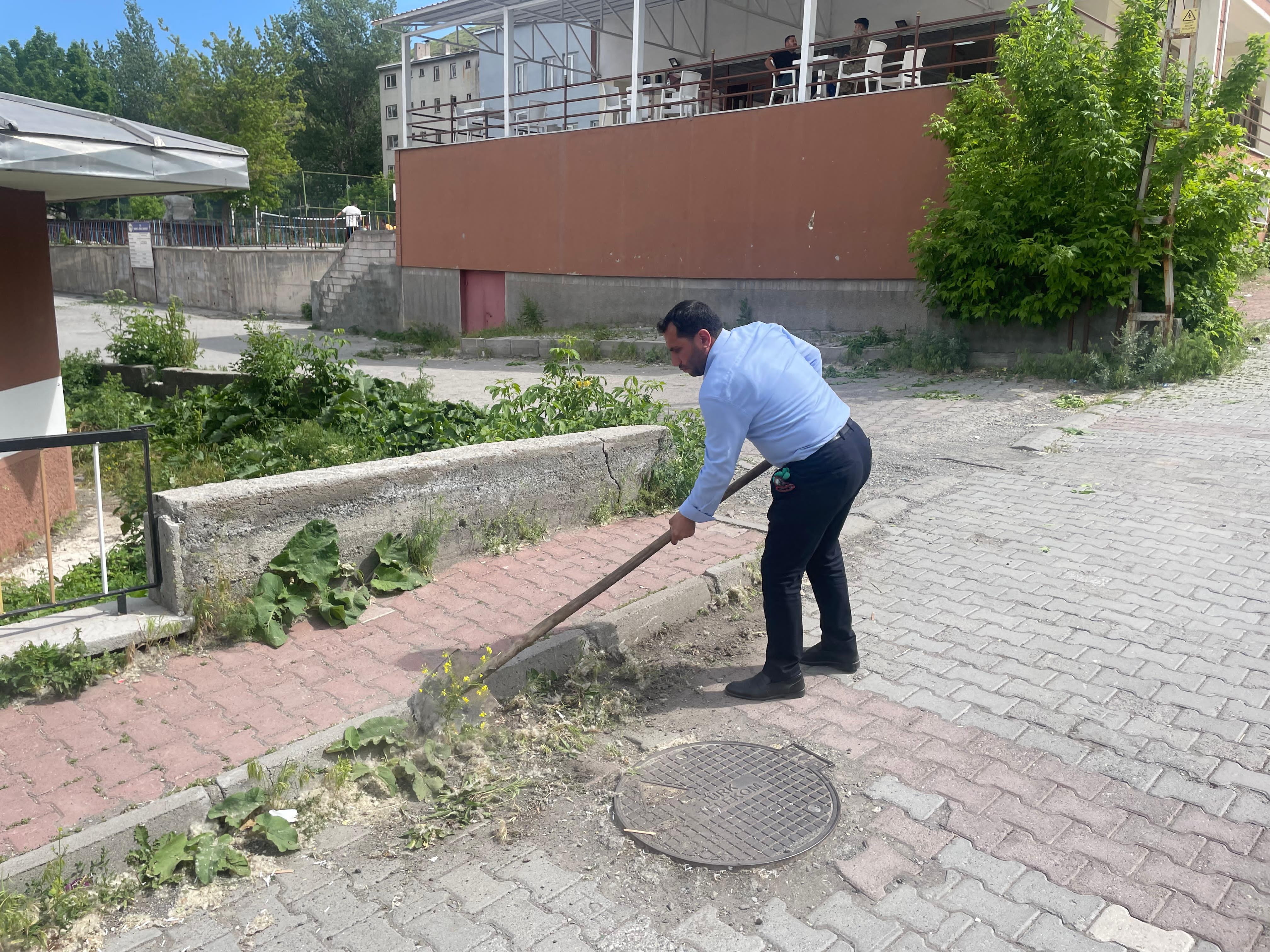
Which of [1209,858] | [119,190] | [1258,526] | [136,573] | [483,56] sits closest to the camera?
[1209,858]

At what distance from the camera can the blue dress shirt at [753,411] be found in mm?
3742

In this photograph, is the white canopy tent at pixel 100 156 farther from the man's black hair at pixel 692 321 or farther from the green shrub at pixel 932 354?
the green shrub at pixel 932 354

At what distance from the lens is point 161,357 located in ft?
33.1

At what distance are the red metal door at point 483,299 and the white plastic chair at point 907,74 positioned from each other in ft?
27.3

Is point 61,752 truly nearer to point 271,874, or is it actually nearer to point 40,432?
point 271,874

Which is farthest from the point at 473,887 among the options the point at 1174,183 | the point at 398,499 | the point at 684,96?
the point at 684,96

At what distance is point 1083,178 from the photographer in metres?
11.1

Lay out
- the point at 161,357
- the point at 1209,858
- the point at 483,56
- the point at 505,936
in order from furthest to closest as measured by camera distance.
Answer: the point at 483,56 < the point at 161,357 < the point at 1209,858 < the point at 505,936

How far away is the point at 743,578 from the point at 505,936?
2.85 metres

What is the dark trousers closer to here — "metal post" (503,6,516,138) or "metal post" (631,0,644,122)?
"metal post" (631,0,644,122)

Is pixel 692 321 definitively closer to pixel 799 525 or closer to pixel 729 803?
pixel 799 525

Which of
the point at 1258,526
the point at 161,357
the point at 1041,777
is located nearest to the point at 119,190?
the point at 161,357

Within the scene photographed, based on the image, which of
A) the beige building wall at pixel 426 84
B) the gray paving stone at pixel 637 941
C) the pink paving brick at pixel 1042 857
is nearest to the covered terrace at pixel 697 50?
the pink paving brick at pixel 1042 857

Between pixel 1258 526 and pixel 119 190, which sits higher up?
pixel 119 190
